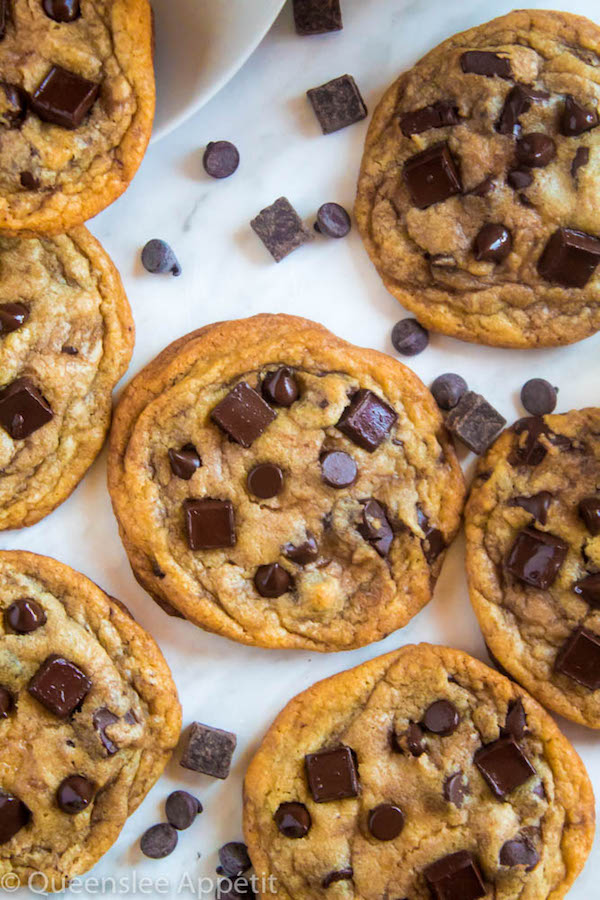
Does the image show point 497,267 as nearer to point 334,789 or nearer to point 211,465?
point 211,465

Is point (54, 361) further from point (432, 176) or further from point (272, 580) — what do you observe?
point (432, 176)

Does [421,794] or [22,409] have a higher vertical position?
[22,409]

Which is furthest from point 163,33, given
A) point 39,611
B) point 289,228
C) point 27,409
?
point 39,611

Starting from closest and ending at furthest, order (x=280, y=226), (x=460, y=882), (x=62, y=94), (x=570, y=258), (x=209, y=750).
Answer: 1. (x=62, y=94)
2. (x=460, y=882)
3. (x=570, y=258)
4. (x=209, y=750)
5. (x=280, y=226)

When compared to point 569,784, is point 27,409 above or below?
above

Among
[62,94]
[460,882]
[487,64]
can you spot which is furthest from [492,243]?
[460,882]

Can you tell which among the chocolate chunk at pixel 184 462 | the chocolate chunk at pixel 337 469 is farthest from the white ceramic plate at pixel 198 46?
the chocolate chunk at pixel 337 469

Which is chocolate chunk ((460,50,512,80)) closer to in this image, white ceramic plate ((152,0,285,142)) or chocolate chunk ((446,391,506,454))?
white ceramic plate ((152,0,285,142))
